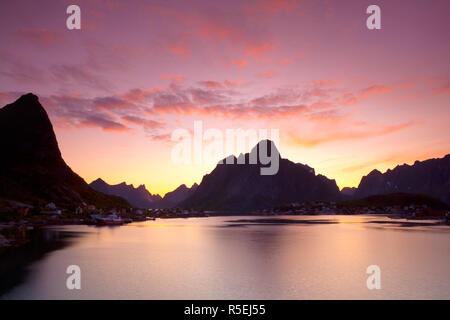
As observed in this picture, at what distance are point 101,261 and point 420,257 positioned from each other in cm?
5426

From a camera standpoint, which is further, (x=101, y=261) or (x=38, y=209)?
(x=38, y=209)

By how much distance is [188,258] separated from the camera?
60.6m

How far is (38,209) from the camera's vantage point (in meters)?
185

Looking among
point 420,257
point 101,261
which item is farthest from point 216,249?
point 420,257
